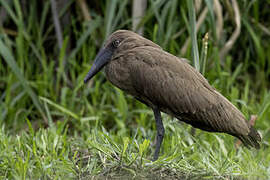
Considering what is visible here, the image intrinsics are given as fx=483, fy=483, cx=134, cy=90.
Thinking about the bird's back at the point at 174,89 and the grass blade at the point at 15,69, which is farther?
the grass blade at the point at 15,69

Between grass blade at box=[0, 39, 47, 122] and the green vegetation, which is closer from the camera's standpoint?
the green vegetation

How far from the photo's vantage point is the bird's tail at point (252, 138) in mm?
3088

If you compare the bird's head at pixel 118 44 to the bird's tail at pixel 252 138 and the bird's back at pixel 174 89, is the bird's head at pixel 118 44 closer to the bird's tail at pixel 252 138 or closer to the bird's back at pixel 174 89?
the bird's back at pixel 174 89

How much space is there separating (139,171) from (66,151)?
70 cm

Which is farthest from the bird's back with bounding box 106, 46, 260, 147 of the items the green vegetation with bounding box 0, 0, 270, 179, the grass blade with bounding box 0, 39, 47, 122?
the grass blade with bounding box 0, 39, 47, 122

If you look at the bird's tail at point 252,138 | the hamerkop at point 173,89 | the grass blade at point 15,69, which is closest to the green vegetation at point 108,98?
the grass blade at point 15,69

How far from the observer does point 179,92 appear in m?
2.99

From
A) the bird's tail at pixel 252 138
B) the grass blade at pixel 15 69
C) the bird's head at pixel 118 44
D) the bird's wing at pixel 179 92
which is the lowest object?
the grass blade at pixel 15 69

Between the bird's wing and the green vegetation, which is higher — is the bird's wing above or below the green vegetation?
above

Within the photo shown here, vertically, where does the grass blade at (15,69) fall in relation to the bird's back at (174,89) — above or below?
below

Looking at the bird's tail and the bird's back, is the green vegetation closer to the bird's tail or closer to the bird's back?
the bird's tail

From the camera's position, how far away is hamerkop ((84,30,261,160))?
2.97 metres

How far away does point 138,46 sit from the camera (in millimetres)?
3117

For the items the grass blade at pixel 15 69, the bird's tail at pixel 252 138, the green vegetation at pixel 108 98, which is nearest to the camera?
the green vegetation at pixel 108 98
